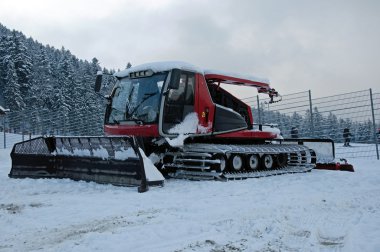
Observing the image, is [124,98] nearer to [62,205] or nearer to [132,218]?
[62,205]

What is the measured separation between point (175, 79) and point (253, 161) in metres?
3.29

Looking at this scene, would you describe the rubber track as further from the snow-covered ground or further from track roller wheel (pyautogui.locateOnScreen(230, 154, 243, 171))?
the snow-covered ground

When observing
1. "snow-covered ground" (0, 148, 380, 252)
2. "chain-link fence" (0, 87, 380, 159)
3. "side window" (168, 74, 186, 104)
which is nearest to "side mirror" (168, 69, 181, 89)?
"side window" (168, 74, 186, 104)

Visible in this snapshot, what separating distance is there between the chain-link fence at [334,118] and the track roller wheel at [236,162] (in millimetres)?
4218

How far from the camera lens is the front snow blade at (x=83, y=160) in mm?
7789

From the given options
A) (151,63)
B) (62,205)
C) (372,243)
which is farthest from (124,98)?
(372,243)

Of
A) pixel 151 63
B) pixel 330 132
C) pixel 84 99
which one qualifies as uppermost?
pixel 84 99

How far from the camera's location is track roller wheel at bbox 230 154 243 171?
32.1 feet

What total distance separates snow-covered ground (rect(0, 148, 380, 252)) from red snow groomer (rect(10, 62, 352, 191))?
0.84 m

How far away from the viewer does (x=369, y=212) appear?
17.4ft

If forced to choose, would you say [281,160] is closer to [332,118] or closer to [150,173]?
[332,118]

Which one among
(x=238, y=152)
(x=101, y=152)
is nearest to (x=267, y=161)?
(x=238, y=152)

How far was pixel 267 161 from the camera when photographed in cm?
1111

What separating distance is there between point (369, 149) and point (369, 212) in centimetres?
996
